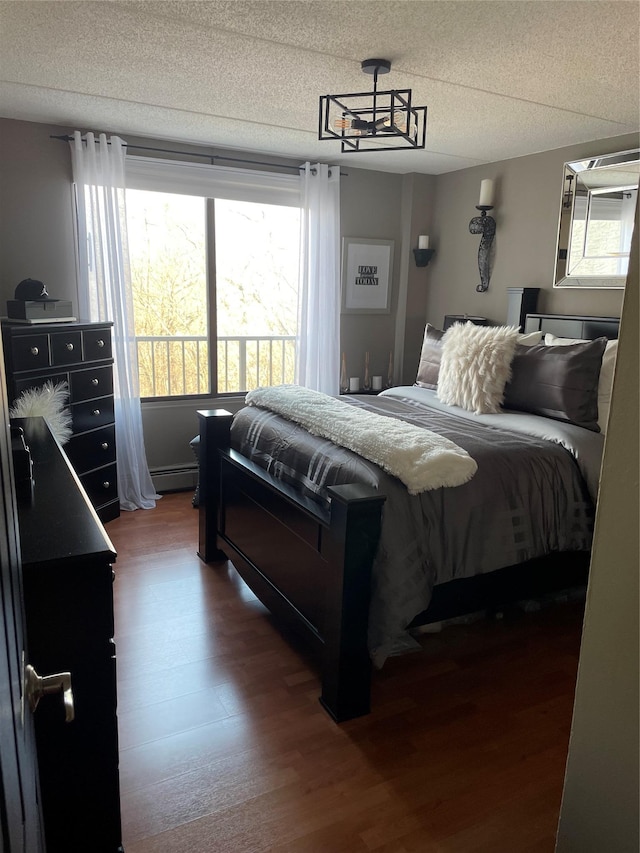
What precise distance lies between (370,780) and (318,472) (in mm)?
1066

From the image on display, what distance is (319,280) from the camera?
448cm

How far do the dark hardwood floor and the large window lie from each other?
7.30ft

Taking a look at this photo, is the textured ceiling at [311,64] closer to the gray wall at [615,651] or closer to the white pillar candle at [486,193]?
the white pillar candle at [486,193]

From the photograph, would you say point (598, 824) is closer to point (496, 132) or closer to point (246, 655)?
point (246, 655)

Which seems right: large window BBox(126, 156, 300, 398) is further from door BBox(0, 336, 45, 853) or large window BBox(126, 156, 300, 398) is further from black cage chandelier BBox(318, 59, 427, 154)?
door BBox(0, 336, 45, 853)

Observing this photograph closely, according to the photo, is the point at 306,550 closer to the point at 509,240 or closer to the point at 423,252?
the point at 509,240

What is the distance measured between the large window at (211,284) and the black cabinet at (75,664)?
3193 millimetres

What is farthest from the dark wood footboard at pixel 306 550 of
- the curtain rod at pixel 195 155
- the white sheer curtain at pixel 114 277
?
the curtain rod at pixel 195 155

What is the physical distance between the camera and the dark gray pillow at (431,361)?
364cm

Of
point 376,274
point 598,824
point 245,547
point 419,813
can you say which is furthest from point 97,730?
point 376,274

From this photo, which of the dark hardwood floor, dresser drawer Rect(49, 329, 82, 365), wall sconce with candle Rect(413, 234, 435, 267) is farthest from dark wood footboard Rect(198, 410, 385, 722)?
wall sconce with candle Rect(413, 234, 435, 267)

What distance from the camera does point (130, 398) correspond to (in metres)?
3.97

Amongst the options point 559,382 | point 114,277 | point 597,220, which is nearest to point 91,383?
point 114,277

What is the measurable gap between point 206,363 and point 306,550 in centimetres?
271
